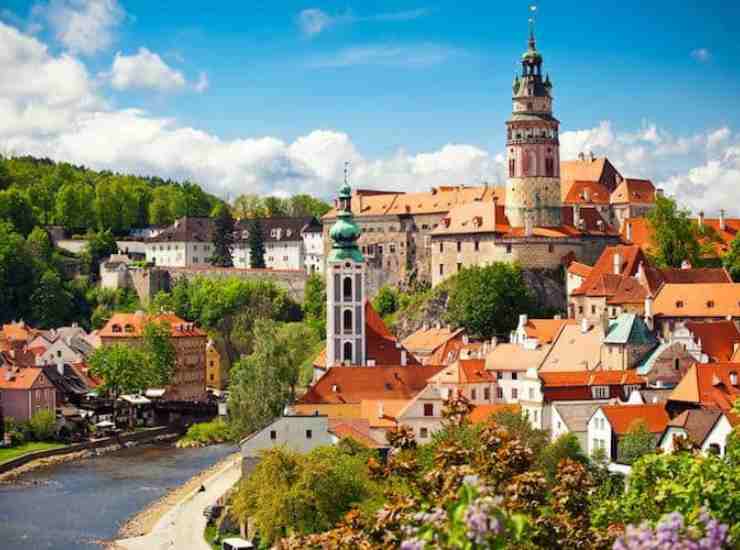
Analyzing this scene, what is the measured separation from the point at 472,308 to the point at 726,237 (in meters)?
15.5

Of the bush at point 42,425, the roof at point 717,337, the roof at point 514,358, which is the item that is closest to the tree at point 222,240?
the bush at point 42,425

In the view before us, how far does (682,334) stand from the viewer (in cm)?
5188

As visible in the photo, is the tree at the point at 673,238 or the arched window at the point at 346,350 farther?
the tree at the point at 673,238

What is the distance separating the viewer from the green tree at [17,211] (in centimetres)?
10781

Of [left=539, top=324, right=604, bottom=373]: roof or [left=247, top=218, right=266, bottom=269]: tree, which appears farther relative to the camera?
[left=247, top=218, right=266, bottom=269]: tree

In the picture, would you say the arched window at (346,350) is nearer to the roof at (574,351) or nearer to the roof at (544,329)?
the roof at (544,329)

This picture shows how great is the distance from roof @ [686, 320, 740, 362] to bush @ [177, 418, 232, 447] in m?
21.3

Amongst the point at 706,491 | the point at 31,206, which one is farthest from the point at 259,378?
the point at 31,206

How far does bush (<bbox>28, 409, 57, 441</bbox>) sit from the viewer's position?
60938mm

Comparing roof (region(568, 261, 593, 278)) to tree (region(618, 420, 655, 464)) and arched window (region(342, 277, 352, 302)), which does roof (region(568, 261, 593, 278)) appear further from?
tree (region(618, 420, 655, 464))

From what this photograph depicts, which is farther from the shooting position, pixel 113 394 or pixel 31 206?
pixel 31 206

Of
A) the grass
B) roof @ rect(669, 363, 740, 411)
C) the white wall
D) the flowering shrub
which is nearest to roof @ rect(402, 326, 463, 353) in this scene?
the grass

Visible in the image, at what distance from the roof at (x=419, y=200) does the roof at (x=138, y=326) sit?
1330 centimetres

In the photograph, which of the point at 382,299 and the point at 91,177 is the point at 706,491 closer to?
the point at 382,299
